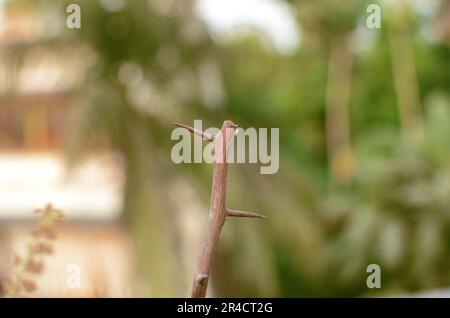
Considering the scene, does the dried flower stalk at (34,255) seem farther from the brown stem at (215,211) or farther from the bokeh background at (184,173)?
the bokeh background at (184,173)

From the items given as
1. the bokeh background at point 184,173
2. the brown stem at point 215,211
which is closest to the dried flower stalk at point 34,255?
the brown stem at point 215,211

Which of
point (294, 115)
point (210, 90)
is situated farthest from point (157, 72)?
point (294, 115)

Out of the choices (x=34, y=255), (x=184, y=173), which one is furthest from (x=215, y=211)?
(x=184, y=173)

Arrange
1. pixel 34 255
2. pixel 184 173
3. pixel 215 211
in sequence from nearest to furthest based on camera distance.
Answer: pixel 215 211, pixel 34 255, pixel 184 173

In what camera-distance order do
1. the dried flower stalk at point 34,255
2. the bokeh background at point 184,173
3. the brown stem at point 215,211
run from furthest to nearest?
the bokeh background at point 184,173, the dried flower stalk at point 34,255, the brown stem at point 215,211

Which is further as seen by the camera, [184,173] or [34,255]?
[184,173]

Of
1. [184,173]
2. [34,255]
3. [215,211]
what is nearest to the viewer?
[215,211]

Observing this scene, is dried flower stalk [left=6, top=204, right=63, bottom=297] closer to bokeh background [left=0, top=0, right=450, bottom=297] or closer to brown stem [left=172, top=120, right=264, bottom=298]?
brown stem [left=172, top=120, right=264, bottom=298]

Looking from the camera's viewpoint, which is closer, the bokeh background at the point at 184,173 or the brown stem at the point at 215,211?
the brown stem at the point at 215,211

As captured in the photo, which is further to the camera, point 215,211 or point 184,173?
point 184,173

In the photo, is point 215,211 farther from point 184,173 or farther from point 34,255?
point 184,173

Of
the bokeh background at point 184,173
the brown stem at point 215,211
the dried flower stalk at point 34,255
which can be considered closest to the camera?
the brown stem at point 215,211
